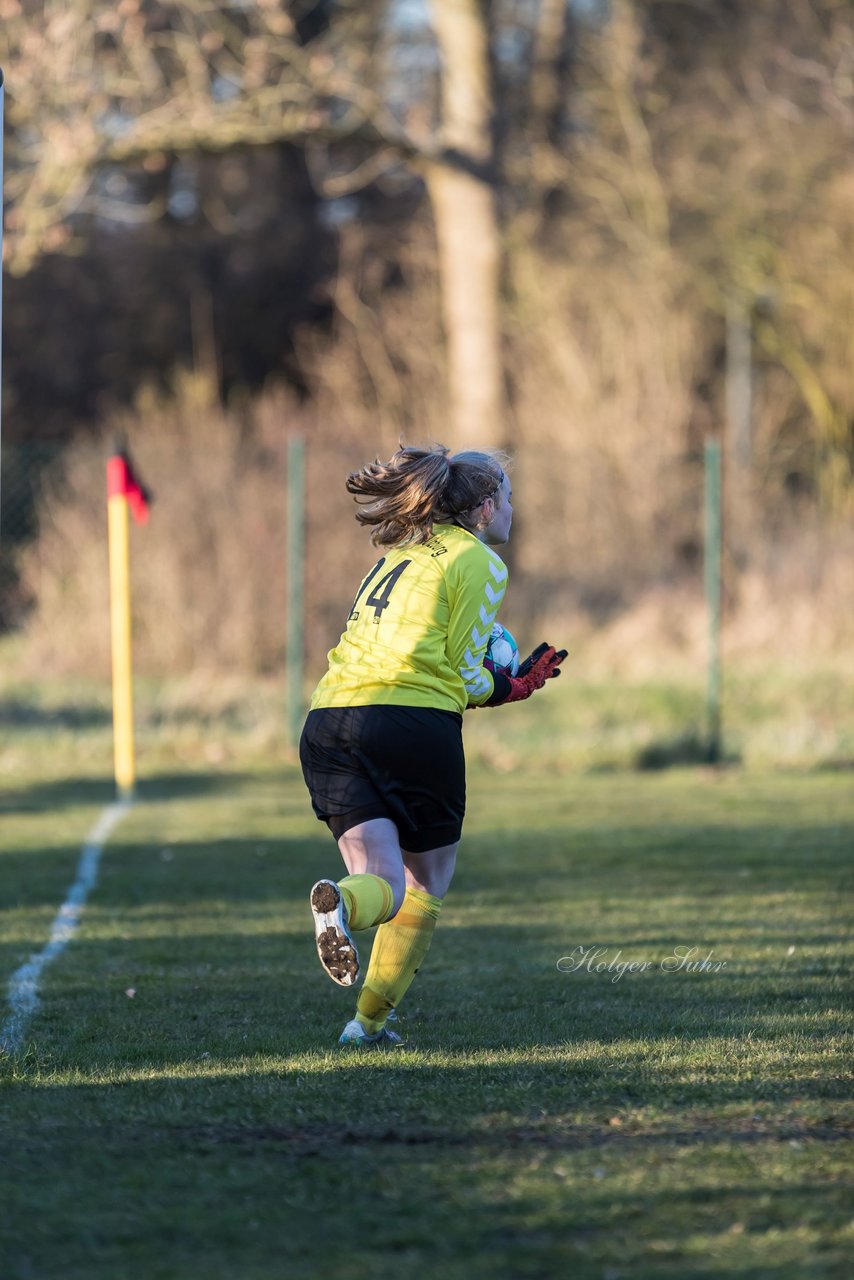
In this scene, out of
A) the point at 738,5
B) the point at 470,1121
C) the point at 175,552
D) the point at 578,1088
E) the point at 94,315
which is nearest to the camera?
the point at 470,1121

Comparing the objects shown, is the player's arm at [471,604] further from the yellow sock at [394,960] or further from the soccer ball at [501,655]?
the yellow sock at [394,960]

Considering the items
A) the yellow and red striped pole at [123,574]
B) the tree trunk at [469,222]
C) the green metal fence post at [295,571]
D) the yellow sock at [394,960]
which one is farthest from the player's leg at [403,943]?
the tree trunk at [469,222]

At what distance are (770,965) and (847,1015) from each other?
88cm

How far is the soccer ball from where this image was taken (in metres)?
5.06

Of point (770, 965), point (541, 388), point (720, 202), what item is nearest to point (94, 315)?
point (541, 388)

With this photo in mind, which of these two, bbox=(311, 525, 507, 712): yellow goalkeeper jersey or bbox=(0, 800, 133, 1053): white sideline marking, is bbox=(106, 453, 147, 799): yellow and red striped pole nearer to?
→ bbox=(0, 800, 133, 1053): white sideline marking

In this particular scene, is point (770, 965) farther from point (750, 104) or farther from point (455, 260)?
point (750, 104)

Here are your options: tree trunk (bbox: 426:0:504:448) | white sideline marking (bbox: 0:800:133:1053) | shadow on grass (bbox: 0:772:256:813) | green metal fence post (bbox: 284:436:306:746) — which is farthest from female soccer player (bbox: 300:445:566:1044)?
tree trunk (bbox: 426:0:504:448)

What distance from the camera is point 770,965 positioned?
6.09 metres

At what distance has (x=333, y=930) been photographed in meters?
4.41

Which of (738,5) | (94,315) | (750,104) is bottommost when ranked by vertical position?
(94,315)

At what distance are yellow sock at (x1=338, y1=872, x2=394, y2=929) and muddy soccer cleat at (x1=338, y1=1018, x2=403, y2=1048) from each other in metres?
0.45

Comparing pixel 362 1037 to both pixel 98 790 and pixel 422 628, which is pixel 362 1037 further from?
pixel 98 790

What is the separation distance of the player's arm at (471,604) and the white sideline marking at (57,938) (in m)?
1.66
